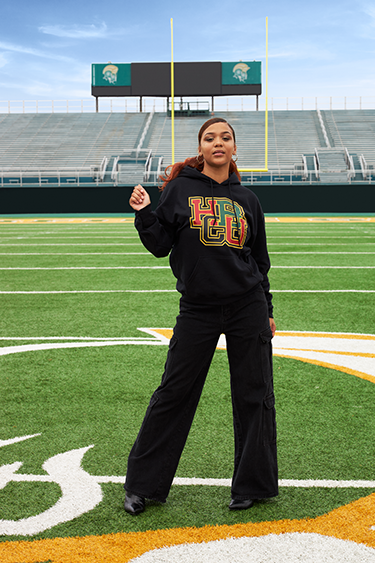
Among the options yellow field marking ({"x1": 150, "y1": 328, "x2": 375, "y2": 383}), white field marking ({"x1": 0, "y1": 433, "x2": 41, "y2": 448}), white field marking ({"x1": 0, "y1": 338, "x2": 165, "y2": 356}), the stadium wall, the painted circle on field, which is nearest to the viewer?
the painted circle on field

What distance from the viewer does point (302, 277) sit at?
8547 millimetres

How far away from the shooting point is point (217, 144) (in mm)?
2248

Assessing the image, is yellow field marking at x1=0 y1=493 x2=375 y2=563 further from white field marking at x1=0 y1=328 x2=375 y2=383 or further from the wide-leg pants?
white field marking at x1=0 y1=328 x2=375 y2=383

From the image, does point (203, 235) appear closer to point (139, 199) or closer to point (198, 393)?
point (139, 199)

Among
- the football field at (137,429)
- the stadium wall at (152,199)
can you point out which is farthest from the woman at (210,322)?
the stadium wall at (152,199)

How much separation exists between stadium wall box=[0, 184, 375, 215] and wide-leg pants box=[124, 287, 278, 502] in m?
21.6

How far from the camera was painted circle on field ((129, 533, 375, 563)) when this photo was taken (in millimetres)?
1911

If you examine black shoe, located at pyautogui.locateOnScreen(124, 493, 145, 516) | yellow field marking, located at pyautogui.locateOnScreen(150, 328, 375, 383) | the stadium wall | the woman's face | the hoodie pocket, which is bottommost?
black shoe, located at pyautogui.locateOnScreen(124, 493, 145, 516)

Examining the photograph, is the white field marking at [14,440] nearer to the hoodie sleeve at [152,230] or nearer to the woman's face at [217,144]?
the hoodie sleeve at [152,230]

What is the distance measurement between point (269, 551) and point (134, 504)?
1.88ft

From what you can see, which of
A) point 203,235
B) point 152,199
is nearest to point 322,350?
point 203,235

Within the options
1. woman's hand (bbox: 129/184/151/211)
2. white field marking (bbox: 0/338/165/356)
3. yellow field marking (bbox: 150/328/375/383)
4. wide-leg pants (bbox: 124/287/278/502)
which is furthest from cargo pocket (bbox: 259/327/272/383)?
white field marking (bbox: 0/338/165/356)

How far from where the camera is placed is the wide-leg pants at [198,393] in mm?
2240

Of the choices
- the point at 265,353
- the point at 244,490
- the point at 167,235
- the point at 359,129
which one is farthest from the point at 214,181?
the point at 359,129
